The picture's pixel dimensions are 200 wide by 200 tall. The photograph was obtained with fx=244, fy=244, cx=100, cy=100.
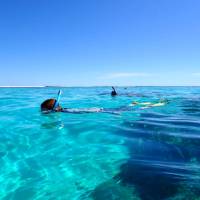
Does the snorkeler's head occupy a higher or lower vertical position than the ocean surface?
higher

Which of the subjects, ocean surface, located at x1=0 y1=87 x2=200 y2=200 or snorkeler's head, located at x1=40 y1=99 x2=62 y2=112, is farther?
snorkeler's head, located at x1=40 y1=99 x2=62 y2=112

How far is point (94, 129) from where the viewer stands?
1186 centimetres

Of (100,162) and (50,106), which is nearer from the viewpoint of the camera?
(100,162)

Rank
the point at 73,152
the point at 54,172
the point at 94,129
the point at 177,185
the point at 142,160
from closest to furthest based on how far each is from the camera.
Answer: the point at 177,185, the point at 54,172, the point at 142,160, the point at 73,152, the point at 94,129

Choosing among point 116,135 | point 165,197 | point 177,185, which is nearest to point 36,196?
point 165,197

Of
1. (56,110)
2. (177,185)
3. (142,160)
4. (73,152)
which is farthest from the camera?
(56,110)

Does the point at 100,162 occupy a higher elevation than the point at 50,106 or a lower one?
lower

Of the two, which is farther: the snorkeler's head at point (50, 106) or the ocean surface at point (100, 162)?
the snorkeler's head at point (50, 106)

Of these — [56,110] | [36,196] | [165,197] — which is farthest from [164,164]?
[56,110]

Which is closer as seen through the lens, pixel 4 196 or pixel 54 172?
pixel 4 196

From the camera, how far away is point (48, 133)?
11.0 meters

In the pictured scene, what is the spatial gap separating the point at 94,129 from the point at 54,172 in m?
5.35

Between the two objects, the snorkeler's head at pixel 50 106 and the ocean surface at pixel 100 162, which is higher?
the snorkeler's head at pixel 50 106

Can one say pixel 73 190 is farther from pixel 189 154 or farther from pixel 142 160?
pixel 189 154
